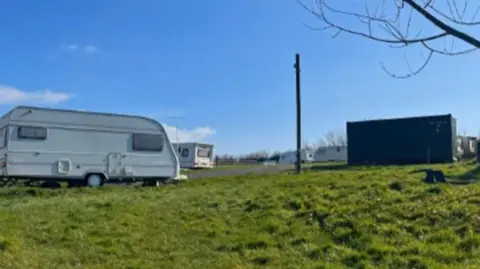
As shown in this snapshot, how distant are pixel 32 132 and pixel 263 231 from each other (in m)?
10.8

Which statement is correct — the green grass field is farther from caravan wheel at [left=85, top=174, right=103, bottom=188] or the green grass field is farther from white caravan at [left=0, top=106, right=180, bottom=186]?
caravan wheel at [left=85, top=174, right=103, bottom=188]

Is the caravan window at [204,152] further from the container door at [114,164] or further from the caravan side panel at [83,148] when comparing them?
the container door at [114,164]

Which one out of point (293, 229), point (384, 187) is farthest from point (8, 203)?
point (384, 187)

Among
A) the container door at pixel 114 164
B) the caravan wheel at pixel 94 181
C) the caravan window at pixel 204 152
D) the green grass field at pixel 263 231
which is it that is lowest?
the green grass field at pixel 263 231

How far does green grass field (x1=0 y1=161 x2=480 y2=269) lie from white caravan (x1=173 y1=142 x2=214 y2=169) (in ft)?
77.4

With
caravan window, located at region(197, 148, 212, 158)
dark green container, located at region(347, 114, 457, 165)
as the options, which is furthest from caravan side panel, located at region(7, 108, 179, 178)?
dark green container, located at region(347, 114, 457, 165)

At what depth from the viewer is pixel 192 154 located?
34.7 metres

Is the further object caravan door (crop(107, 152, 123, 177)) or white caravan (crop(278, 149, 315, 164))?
white caravan (crop(278, 149, 315, 164))

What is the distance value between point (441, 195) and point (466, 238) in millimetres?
2615

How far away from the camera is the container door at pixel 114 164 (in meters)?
17.3

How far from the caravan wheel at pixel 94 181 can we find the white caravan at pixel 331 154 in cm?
3788

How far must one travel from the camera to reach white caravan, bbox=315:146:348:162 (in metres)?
53.0

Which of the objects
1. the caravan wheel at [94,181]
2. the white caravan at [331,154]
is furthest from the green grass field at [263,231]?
the white caravan at [331,154]

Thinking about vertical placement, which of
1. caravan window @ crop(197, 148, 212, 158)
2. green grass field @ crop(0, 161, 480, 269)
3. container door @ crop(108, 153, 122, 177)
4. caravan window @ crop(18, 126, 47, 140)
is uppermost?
caravan window @ crop(18, 126, 47, 140)
